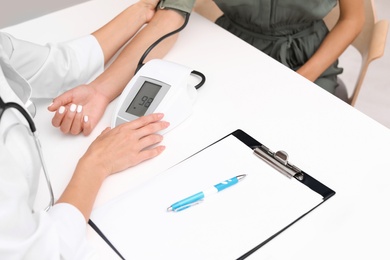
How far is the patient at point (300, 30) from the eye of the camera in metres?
1.47

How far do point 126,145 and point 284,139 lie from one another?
0.34 m

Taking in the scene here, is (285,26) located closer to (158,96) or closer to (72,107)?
(158,96)

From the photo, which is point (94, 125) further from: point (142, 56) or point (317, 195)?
point (317, 195)

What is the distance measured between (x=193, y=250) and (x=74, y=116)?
41 cm

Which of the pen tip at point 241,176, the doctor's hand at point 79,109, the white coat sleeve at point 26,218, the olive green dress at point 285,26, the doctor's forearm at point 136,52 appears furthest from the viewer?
the olive green dress at point 285,26

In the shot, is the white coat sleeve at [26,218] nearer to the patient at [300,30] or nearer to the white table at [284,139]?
the white table at [284,139]

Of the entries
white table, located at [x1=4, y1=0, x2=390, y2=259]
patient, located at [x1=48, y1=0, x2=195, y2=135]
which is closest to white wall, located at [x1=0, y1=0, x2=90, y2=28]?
white table, located at [x1=4, y1=0, x2=390, y2=259]

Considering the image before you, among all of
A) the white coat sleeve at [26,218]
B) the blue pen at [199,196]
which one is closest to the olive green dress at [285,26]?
the blue pen at [199,196]

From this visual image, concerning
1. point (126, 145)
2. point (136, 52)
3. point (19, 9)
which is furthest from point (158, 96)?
point (19, 9)

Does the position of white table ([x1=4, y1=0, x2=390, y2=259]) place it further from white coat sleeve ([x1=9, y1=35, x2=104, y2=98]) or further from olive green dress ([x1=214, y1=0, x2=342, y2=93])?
olive green dress ([x1=214, y1=0, x2=342, y2=93])

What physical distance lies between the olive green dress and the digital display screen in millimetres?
528

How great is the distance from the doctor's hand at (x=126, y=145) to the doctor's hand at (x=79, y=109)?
0.19 ft

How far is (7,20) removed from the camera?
2225 mm

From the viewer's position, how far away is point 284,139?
1062 millimetres
